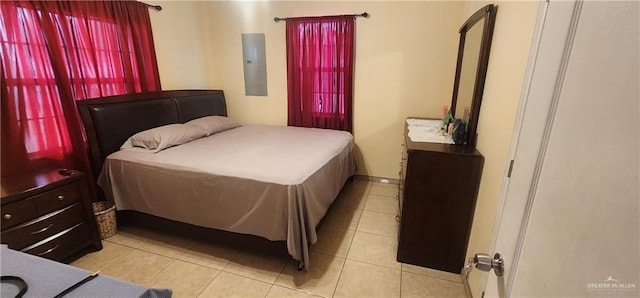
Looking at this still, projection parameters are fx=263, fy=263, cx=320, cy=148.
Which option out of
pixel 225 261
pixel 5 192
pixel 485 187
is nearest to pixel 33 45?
pixel 5 192

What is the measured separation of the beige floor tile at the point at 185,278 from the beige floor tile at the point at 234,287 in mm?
55

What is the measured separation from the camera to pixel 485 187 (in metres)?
1.63

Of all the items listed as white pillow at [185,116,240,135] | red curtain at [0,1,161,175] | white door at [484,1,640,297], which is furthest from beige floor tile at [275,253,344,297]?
red curtain at [0,1,161,175]

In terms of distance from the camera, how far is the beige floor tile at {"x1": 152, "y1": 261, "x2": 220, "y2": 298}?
5.97 feet

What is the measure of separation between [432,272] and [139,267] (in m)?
2.25

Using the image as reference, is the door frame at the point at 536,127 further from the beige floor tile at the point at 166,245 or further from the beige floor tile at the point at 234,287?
the beige floor tile at the point at 166,245

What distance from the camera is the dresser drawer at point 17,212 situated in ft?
5.42

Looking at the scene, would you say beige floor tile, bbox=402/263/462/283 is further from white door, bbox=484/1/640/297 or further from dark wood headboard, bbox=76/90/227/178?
dark wood headboard, bbox=76/90/227/178

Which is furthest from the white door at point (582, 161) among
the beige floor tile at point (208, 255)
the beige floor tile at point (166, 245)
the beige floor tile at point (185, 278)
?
the beige floor tile at point (166, 245)

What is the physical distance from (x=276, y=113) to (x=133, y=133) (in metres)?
1.78

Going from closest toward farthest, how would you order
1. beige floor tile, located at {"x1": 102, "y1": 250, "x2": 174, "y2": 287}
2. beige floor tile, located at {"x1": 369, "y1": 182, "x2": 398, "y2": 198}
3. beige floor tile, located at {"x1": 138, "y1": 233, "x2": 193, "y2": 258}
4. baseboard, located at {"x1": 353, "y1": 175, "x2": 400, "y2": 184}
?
beige floor tile, located at {"x1": 102, "y1": 250, "x2": 174, "y2": 287}
beige floor tile, located at {"x1": 138, "y1": 233, "x2": 193, "y2": 258}
beige floor tile, located at {"x1": 369, "y1": 182, "x2": 398, "y2": 198}
baseboard, located at {"x1": 353, "y1": 175, "x2": 400, "y2": 184}

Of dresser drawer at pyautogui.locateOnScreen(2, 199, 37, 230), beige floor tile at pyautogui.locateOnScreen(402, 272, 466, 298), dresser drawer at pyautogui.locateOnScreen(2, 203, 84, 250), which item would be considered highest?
dresser drawer at pyautogui.locateOnScreen(2, 199, 37, 230)

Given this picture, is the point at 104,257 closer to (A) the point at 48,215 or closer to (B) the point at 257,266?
(A) the point at 48,215

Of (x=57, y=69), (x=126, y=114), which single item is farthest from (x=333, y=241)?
(x=57, y=69)
